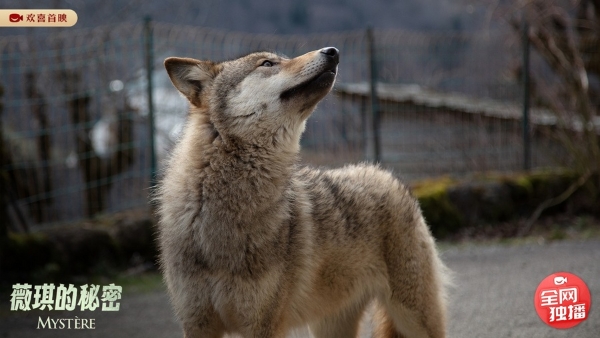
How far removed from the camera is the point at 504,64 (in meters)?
8.94

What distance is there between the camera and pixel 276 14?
9.50m

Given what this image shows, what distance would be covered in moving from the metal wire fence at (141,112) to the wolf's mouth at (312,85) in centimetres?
213

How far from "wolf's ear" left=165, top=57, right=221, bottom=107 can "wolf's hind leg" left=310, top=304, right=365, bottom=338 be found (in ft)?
4.18

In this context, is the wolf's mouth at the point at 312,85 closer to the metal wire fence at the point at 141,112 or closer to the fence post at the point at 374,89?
the metal wire fence at the point at 141,112

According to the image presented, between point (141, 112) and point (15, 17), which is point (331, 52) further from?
point (141, 112)

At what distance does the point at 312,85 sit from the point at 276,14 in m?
6.60

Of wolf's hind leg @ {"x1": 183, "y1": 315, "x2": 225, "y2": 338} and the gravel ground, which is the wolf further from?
the gravel ground

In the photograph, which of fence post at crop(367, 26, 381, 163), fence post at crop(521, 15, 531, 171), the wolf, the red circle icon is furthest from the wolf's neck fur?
fence post at crop(521, 15, 531, 171)

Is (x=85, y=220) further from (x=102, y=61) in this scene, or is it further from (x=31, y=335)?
(x=31, y=335)

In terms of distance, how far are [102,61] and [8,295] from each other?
7.14 ft

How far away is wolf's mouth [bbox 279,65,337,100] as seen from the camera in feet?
10.2

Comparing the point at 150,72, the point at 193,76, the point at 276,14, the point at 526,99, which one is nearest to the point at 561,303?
the point at 193,76

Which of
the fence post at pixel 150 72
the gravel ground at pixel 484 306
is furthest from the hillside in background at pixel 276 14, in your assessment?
the gravel ground at pixel 484 306

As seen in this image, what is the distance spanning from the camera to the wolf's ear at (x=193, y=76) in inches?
126
